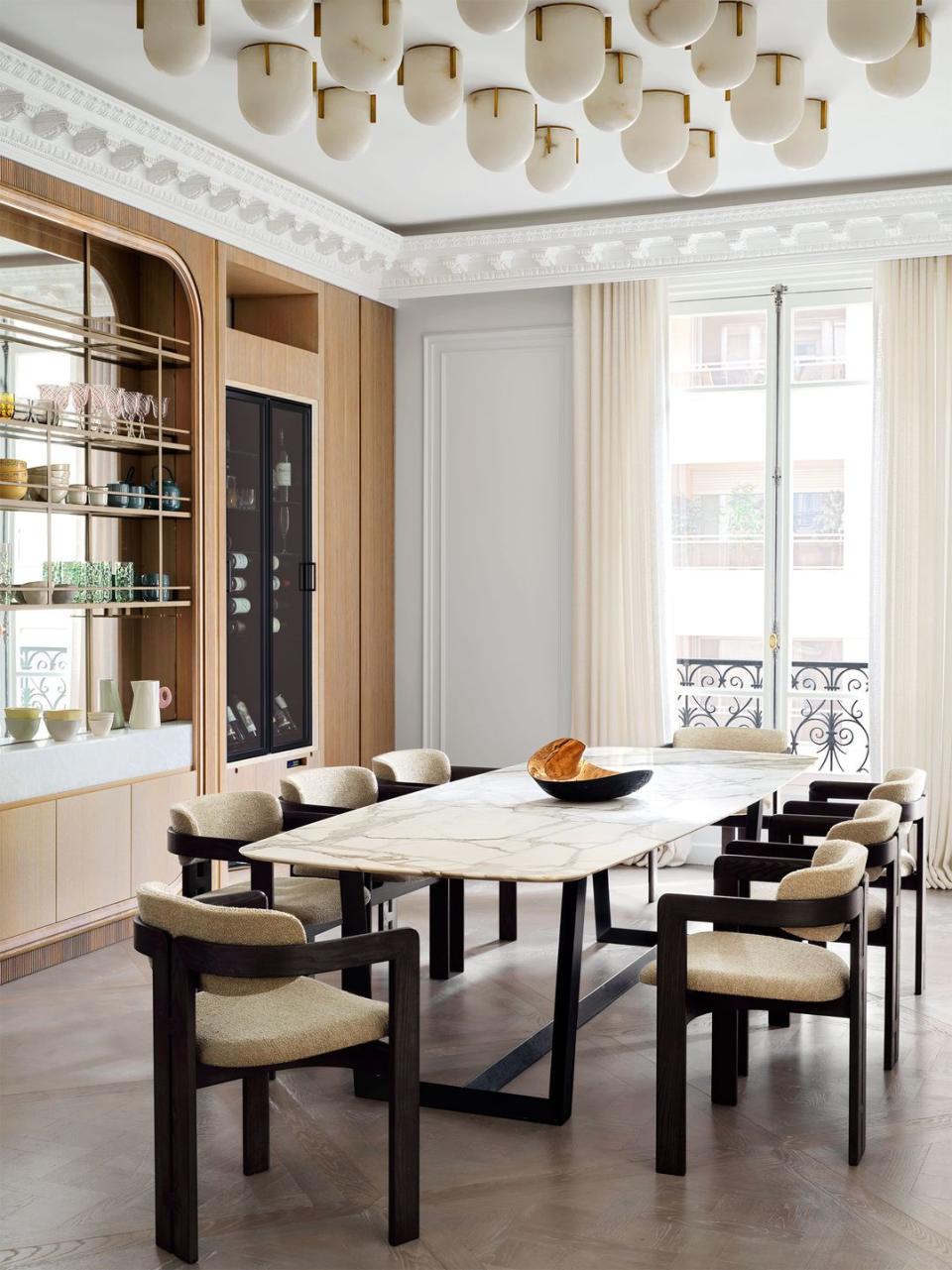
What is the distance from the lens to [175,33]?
3672mm

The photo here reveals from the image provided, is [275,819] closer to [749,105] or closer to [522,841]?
[522,841]

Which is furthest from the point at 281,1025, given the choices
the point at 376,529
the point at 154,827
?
the point at 376,529

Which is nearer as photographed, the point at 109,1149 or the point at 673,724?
the point at 109,1149

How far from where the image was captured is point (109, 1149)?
3.40 m

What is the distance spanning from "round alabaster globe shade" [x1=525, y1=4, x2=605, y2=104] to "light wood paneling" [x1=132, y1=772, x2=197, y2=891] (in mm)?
3177

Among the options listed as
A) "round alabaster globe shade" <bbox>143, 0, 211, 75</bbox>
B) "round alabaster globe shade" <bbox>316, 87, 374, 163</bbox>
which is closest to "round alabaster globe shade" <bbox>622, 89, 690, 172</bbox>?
"round alabaster globe shade" <bbox>316, 87, 374, 163</bbox>

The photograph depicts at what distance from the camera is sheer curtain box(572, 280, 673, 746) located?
688 centimetres

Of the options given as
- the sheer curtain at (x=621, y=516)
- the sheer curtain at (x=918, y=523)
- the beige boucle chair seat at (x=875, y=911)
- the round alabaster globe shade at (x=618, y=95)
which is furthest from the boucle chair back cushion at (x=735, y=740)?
the round alabaster globe shade at (x=618, y=95)

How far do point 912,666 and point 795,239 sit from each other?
214 cm

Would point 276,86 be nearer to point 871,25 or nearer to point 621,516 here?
point 871,25

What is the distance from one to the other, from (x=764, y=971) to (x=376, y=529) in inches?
176

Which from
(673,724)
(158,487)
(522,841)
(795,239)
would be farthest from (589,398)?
(522,841)

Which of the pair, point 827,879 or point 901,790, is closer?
point 827,879

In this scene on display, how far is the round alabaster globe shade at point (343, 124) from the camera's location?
169 inches
